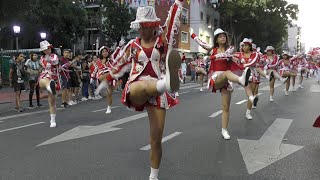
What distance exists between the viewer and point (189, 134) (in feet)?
26.9

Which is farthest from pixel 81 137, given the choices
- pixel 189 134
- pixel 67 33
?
pixel 67 33

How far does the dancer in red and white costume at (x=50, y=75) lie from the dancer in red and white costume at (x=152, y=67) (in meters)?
5.01

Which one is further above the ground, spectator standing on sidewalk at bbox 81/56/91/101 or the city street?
spectator standing on sidewalk at bbox 81/56/91/101

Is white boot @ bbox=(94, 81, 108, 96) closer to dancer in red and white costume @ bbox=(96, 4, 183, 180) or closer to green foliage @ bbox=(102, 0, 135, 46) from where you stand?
dancer in red and white costume @ bbox=(96, 4, 183, 180)

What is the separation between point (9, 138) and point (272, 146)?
5.10 meters

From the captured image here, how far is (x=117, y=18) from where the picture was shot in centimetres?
3956

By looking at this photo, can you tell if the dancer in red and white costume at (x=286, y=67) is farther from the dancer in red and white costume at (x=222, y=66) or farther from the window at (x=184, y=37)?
the window at (x=184, y=37)

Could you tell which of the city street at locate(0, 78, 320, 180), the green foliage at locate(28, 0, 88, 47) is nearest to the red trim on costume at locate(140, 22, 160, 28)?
the city street at locate(0, 78, 320, 180)

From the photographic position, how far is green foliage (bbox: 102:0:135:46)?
129 ft

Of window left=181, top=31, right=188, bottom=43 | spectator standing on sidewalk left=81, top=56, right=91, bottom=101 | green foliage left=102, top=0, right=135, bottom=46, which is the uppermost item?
green foliage left=102, top=0, right=135, bottom=46

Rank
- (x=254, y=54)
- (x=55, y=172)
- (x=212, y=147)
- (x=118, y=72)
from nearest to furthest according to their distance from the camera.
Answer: (x=118, y=72) < (x=55, y=172) < (x=212, y=147) < (x=254, y=54)

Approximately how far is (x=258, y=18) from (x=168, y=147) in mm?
43931

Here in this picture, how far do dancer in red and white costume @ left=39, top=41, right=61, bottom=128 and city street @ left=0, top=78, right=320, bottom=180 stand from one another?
20.5 inches

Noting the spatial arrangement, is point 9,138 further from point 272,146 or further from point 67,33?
point 67,33
